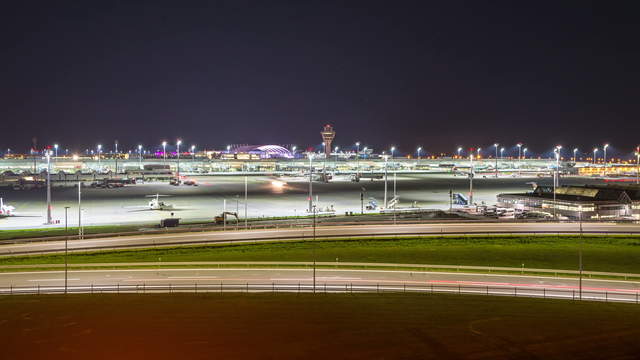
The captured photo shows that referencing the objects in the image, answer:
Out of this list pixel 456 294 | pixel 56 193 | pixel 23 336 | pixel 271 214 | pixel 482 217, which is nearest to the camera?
pixel 23 336

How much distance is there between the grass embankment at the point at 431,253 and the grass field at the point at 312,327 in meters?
9.50

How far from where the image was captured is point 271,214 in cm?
6138

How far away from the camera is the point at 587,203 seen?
57688 millimetres

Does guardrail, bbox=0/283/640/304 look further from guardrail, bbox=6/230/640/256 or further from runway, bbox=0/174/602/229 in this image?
runway, bbox=0/174/602/229

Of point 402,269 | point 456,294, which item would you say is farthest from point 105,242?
point 456,294

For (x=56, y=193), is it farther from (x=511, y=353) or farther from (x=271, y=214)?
(x=511, y=353)

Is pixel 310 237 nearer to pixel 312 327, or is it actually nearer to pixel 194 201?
pixel 312 327

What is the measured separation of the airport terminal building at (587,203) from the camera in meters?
57.7

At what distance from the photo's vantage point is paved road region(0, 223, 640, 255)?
40.7m

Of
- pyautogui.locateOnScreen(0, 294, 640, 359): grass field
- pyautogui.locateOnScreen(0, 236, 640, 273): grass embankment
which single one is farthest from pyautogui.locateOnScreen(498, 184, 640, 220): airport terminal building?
pyautogui.locateOnScreen(0, 294, 640, 359): grass field

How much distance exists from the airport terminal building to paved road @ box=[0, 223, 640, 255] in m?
5.84

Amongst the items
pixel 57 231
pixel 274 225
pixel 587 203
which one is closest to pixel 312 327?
pixel 274 225

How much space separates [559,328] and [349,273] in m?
13.4

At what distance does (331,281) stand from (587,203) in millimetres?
38493
